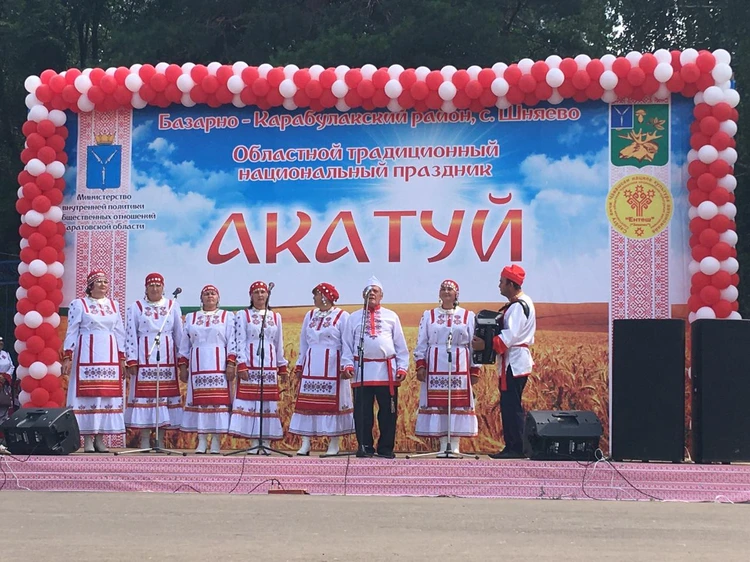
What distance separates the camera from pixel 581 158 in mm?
10297

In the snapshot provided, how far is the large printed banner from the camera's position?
33.3 feet

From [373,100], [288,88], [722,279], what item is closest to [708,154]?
[722,279]

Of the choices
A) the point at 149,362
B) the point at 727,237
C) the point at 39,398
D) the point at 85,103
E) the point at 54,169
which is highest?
the point at 85,103

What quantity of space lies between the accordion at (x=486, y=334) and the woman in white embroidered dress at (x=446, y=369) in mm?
444

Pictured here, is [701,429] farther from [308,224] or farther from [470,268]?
[308,224]

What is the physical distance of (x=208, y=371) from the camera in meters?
9.84

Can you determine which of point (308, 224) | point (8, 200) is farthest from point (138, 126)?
point (8, 200)

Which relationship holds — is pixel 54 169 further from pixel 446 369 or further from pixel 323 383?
pixel 446 369

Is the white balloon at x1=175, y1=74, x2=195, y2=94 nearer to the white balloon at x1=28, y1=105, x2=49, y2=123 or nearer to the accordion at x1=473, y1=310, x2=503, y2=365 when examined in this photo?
the white balloon at x1=28, y1=105, x2=49, y2=123

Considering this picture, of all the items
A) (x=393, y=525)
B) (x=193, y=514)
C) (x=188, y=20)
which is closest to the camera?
(x=393, y=525)

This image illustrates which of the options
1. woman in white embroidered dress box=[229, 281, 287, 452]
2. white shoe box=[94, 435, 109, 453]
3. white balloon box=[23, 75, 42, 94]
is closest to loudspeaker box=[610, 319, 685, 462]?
woman in white embroidered dress box=[229, 281, 287, 452]

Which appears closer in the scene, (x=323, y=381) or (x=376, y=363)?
(x=376, y=363)

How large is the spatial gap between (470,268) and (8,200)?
11.1 meters

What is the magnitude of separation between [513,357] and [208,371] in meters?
2.33
